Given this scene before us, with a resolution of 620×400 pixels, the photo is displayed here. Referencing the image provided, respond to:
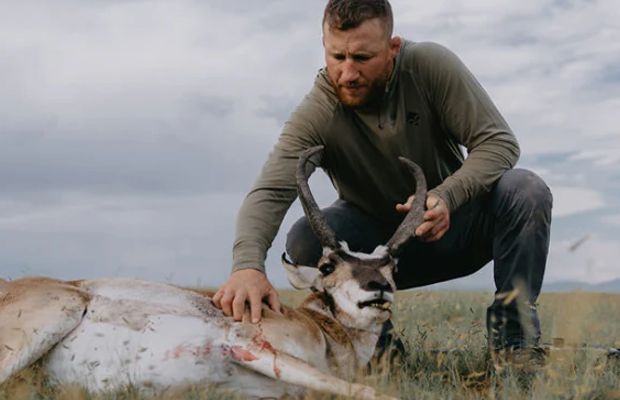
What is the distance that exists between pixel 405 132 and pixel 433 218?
1.19 meters

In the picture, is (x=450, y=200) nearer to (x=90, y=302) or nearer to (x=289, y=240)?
(x=289, y=240)

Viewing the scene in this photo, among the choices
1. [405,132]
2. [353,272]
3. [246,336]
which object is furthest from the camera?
[405,132]

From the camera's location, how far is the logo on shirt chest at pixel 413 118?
6508mm

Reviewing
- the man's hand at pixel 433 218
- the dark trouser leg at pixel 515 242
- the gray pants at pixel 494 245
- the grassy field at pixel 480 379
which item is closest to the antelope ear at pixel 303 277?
the grassy field at pixel 480 379

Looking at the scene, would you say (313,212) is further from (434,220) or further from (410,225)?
(434,220)

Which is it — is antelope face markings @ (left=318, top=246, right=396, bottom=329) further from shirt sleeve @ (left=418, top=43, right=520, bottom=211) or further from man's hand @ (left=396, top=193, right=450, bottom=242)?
shirt sleeve @ (left=418, top=43, right=520, bottom=211)

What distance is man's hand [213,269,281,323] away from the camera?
479 cm

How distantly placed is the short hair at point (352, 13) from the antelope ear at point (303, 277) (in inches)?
71.5

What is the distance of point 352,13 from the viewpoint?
578cm

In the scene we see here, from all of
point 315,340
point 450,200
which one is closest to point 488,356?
point 450,200

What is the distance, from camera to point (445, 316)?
10.1 m

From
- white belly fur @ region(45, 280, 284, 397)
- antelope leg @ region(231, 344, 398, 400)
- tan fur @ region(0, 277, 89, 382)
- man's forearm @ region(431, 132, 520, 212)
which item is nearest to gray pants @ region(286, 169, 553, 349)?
man's forearm @ region(431, 132, 520, 212)

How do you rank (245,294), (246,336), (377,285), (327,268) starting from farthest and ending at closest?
1. (327,268)
2. (377,285)
3. (245,294)
4. (246,336)

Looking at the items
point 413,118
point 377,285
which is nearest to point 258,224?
point 377,285
